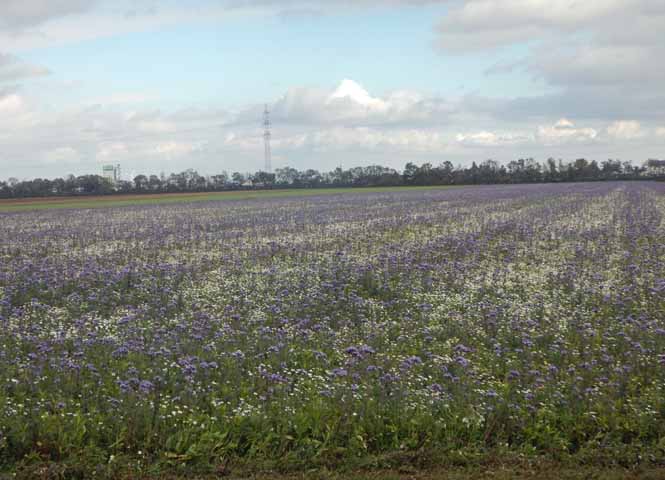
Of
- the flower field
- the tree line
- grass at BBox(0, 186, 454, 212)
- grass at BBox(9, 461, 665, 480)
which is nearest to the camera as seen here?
grass at BBox(9, 461, 665, 480)

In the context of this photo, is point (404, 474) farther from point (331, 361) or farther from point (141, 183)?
point (141, 183)

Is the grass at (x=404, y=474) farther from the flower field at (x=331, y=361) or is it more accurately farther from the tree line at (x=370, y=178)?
the tree line at (x=370, y=178)

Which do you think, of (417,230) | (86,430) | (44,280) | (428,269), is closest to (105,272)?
(44,280)

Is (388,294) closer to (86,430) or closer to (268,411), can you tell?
(268,411)

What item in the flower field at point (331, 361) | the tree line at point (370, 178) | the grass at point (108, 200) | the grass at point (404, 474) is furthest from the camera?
the tree line at point (370, 178)

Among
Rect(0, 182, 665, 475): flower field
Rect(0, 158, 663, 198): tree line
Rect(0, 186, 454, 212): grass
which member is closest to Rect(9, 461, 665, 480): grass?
Rect(0, 182, 665, 475): flower field

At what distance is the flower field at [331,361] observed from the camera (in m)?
6.59

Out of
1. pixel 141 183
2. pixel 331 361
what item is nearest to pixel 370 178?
pixel 141 183

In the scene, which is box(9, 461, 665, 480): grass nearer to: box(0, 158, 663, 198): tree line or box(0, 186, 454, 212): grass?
box(0, 186, 454, 212): grass

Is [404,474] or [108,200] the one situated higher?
[108,200]

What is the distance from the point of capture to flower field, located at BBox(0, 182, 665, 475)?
659 centimetres

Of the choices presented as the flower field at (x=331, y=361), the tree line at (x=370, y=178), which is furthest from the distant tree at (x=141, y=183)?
the flower field at (x=331, y=361)

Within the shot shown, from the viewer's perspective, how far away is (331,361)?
9047 millimetres

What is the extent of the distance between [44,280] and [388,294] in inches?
316
